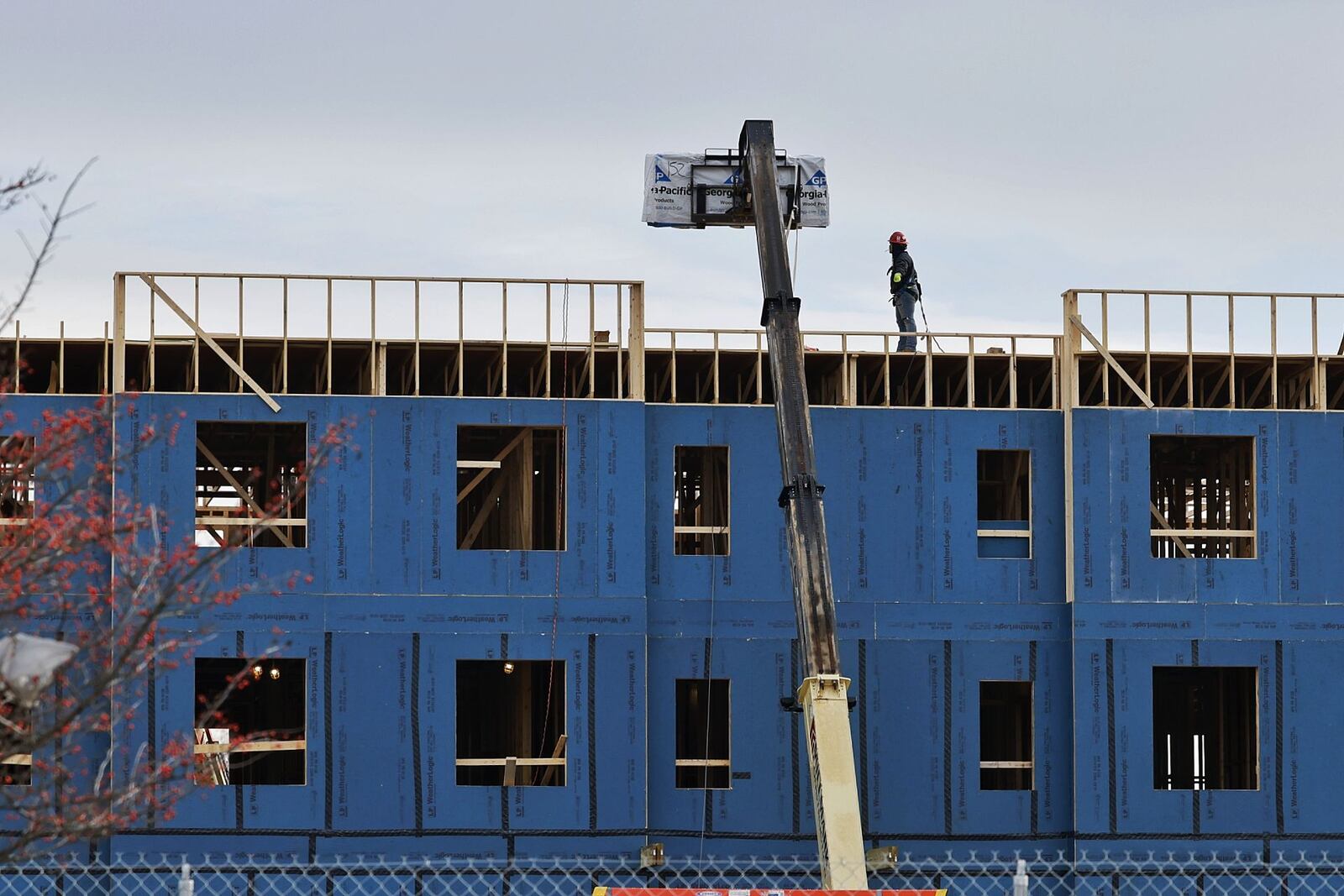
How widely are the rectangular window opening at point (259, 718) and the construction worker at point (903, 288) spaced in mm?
9348

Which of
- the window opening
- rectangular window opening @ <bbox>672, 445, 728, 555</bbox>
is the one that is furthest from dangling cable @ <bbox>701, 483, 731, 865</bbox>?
the window opening

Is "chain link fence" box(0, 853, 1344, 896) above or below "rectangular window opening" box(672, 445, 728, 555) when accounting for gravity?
below

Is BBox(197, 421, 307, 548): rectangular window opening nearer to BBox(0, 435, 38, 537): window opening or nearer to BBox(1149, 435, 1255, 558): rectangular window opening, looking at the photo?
BBox(0, 435, 38, 537): window opening

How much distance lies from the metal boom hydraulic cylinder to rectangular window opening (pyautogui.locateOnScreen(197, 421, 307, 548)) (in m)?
6.80

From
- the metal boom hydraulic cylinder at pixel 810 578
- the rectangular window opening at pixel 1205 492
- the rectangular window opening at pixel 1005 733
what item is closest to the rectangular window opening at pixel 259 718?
the metal boom hydraulic cylinder at pixel 810 578

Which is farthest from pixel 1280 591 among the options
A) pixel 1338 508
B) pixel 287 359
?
pixel 287 359

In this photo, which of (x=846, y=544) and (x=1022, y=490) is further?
(x=1022, y=490)

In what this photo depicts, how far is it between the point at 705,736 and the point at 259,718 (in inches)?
307

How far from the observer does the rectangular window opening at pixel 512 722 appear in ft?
Result: 83.7

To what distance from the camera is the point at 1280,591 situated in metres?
25.9

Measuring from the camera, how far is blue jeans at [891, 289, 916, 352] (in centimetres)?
2727

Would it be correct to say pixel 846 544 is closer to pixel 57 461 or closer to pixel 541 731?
pixel 541 731

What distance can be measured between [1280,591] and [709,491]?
776cm

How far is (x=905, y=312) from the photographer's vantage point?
90.1ft
